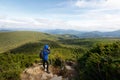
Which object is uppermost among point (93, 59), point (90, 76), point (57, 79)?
point (93, 59)

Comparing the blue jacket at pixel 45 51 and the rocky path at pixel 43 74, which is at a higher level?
the blue jacket at pixel 45 51

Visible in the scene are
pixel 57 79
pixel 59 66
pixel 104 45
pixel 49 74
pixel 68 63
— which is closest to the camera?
pixel 104 45

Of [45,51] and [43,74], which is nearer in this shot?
[45,51]

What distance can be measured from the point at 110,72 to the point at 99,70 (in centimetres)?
81

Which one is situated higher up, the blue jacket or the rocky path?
the blue jacket

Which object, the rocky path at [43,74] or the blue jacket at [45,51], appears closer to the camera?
the rocky path at [43,74]

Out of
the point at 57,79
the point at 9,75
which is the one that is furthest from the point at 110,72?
the point at 9,75

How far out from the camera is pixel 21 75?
798 inches

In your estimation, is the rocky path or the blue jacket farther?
the blue jacket

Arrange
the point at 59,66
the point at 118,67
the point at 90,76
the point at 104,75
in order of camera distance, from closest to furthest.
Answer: the point at 118,67 → the point at 104,75 → the point at 90,76 → the point at 59,66

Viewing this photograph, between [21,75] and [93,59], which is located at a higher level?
[93,59]

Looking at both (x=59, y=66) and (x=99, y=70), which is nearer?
(x=99, y=70)

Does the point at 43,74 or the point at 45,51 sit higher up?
the point at 45,51

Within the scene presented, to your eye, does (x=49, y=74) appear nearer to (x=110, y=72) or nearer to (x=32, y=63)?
(x=32, y=63)
